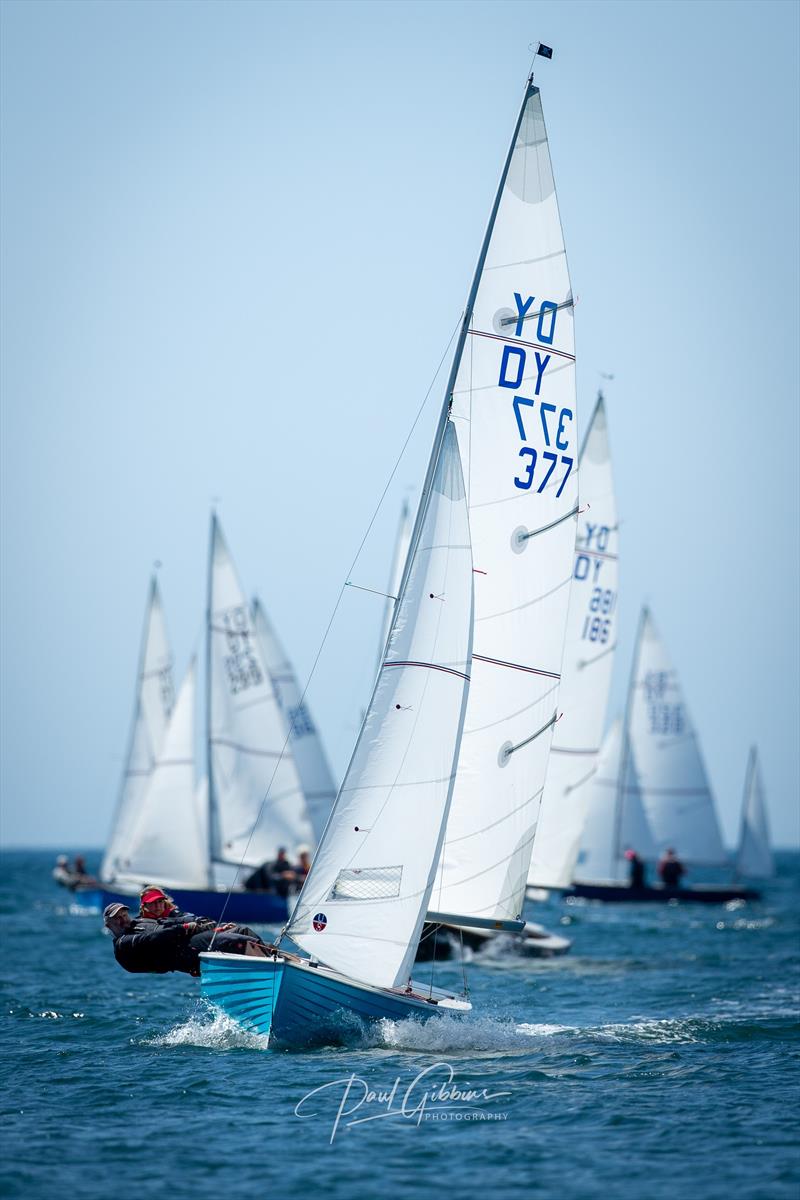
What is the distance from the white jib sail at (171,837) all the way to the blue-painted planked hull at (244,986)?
1677cm

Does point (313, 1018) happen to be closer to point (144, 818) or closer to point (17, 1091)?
point (17, 1091)

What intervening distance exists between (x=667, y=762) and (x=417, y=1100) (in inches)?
1209

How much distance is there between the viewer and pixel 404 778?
14.6 meters

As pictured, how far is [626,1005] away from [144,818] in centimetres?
1494

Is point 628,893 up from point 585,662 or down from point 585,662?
down

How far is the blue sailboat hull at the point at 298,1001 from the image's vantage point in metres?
13.5

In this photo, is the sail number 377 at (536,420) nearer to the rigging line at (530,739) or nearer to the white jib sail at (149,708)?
the rigging line at (530,739)

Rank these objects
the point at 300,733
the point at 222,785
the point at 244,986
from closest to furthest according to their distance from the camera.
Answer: the point at 244,986
the point at 222,785
the point at 300,733

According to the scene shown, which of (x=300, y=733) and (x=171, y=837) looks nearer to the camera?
(x=171, y=837)

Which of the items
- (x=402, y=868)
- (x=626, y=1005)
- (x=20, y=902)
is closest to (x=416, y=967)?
(x=626, y=1005)

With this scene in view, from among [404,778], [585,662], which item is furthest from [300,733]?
[404,778]

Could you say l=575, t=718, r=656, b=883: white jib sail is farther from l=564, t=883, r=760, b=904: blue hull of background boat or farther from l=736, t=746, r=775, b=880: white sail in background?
l=736, t=746, r=775, b=880: white sail in background

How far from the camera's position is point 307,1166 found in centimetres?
1032

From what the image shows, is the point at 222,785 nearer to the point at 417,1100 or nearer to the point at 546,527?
the point at 546,527
